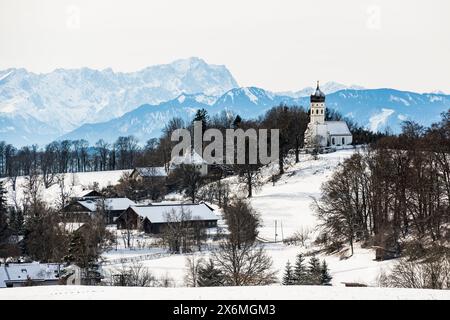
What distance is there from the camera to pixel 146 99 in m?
61.2

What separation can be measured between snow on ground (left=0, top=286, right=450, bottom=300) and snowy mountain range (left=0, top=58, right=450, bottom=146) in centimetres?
2337

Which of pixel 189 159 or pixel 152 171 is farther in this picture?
pixel 152 171

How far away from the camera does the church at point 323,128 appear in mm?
69000

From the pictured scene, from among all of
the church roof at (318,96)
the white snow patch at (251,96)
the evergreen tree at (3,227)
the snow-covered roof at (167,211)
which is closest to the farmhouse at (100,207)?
the snow-covered roof at (167,211)

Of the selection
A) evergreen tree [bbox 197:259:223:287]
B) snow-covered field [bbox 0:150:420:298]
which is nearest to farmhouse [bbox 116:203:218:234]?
snow-covered field [bbox 0:150:420:298]

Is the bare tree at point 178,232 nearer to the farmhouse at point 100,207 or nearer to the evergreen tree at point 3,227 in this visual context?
the farmhouse at point 100,207

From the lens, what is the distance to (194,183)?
57.0m

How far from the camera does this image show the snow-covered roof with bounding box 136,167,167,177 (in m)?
63.1

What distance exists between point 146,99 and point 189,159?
659 cm

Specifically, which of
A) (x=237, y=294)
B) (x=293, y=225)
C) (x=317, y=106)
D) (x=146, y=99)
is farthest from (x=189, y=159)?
(x=237, y=294)

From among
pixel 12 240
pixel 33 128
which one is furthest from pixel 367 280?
pixel 33 128

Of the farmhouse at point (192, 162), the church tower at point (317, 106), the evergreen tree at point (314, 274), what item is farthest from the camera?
the church tower at point (317, 106)

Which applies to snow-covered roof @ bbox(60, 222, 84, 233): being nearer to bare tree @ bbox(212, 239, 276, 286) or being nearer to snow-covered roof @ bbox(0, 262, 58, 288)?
snow-covered roof @ bbox(0, 262, 58, 288)

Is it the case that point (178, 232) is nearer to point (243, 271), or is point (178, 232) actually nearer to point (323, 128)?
point (243, 271)
